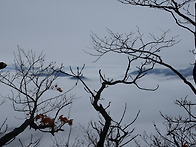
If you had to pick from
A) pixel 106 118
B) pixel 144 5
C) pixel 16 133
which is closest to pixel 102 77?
pixel 106 118

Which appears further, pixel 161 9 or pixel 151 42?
pixel 151 42

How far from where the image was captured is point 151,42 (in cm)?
673

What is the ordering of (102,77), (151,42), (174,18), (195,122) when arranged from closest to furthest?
(102,77) → (195,122) → (174,18) → (151,42)

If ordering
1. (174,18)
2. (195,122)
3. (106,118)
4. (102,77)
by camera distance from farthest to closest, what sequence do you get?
(174,18) → (195,122) → (102,77) → (106,118)

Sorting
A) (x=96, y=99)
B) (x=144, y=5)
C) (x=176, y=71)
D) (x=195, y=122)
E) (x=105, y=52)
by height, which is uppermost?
(x=144, y=5)

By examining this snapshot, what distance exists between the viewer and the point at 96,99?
427cm

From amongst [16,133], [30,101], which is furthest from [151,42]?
[16,133]

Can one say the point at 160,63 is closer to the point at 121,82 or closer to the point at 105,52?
the point at 105,52

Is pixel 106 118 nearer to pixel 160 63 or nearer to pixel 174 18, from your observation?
pixel 160 63

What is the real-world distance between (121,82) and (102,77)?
0.55 meters

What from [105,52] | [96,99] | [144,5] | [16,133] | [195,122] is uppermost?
[144,5]

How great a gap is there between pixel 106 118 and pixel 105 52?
325cm

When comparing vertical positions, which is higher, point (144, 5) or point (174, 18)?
point (144, 5)

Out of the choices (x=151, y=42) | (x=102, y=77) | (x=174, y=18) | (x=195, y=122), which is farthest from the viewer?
(x=151, y=42)
